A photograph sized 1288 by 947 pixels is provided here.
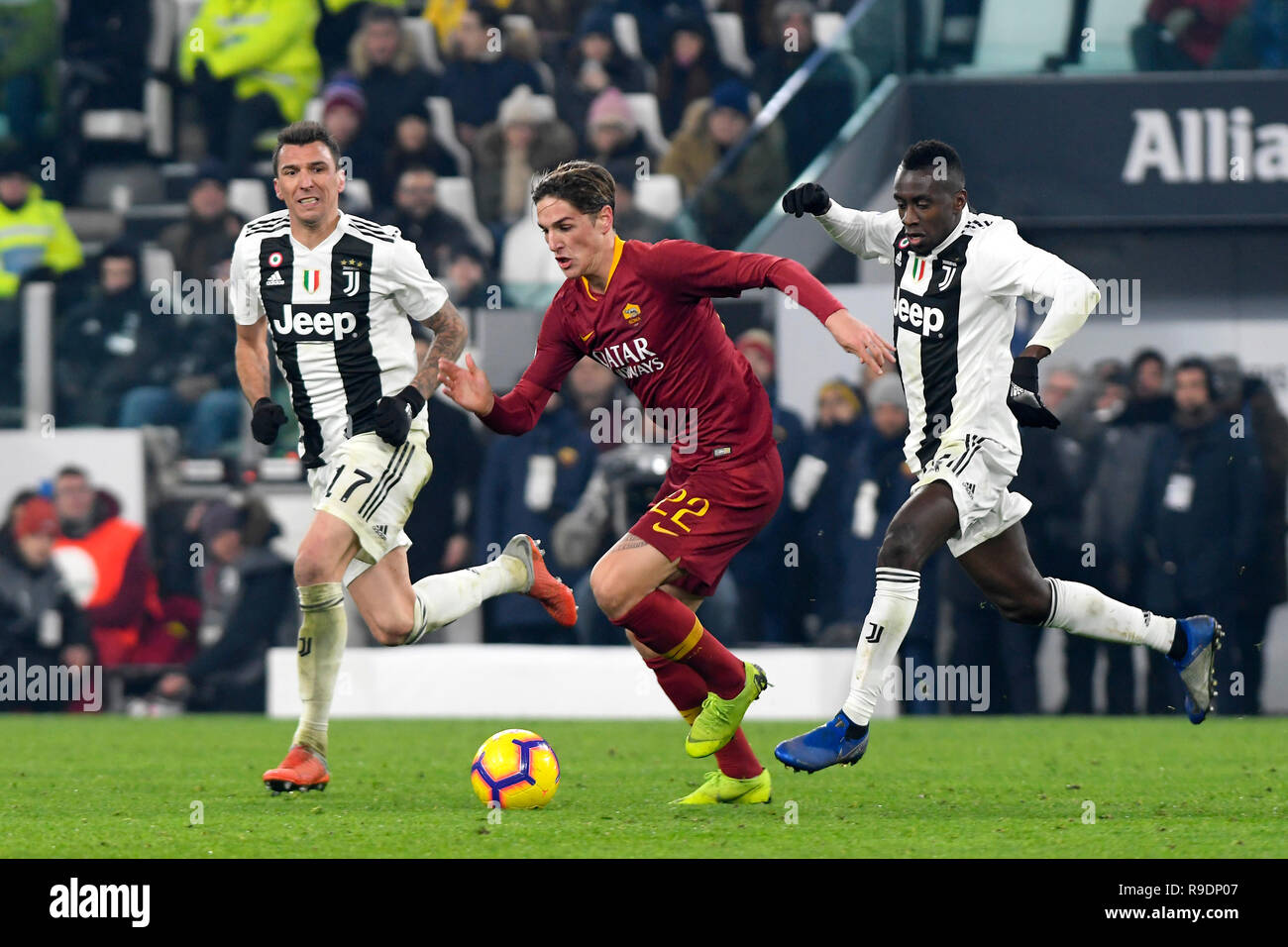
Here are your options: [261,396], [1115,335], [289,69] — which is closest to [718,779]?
[261,396]

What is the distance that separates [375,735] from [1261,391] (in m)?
5.65

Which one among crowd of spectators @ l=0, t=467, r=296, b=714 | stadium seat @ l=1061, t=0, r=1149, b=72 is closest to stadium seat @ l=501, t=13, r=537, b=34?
stadium seat @ l=1061, t=0, r=1149, b=72

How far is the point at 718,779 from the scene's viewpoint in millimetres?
7156

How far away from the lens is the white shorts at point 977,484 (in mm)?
7031

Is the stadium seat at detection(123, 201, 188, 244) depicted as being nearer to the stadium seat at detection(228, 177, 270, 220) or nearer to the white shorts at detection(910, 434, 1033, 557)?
the stadium seat at detection(228, 177, 270, 220)

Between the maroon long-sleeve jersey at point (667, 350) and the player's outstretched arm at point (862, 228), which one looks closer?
the maroon long-sleeve jersey at point (667, 350)

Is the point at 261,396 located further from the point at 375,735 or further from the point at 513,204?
the point at 513,204

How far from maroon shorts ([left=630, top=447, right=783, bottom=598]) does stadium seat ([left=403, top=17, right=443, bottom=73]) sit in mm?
8698

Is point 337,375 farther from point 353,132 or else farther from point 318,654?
point 353,132

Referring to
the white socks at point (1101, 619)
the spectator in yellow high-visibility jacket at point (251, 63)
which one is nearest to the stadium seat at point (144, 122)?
the spectator in yellow high-visibility jacket at point (251, 63)

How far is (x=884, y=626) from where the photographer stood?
677 cm

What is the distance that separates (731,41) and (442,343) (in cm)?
769

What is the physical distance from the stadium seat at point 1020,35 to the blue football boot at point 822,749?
7.36 m

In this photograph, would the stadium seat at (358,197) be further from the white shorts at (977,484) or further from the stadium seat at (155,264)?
the white shorts at (977,484)
